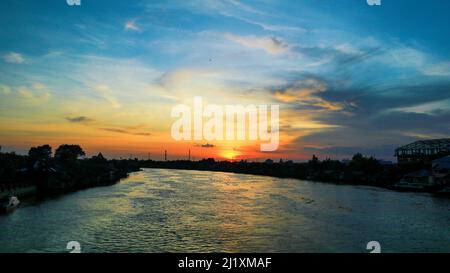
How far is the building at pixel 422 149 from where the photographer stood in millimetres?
41300

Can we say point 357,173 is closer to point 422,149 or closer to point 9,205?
point 422,149

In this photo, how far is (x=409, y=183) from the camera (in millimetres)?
29875

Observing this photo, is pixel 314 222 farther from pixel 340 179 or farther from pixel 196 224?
pixel 340 179

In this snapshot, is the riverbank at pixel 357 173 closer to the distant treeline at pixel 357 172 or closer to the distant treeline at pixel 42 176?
the distant treeline at pixel 357 172

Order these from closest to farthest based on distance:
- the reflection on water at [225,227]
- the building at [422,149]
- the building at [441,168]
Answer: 1. the reflection on water at [225,227]
2. the building at [441,168]
3. the building at [422,149]

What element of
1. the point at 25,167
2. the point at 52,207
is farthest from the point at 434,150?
the point at 25,167

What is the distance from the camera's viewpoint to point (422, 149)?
44.6 m

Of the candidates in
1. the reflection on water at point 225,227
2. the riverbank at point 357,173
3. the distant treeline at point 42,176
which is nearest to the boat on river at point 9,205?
the reflection on water at point 225,227

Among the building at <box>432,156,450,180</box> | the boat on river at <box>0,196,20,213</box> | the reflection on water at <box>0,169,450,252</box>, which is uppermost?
the building at <box>432,156,450,180</box>

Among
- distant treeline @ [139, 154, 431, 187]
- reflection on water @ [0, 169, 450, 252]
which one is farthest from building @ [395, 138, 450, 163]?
reflection on water @ [0, 169, 450, 252]

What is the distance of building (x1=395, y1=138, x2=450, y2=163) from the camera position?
41300mm

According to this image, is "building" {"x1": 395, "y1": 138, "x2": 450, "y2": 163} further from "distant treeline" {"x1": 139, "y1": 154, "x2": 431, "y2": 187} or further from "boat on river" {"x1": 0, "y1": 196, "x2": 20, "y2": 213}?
"boat on river" {"x1": 0, "y1": 196, "x2": 20, "y2": 213}

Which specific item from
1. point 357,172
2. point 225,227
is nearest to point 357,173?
point 357,172
